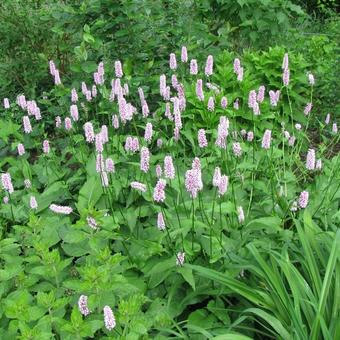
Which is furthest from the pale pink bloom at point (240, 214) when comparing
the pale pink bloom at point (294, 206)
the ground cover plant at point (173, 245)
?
the pale pink bloom at point (294, 206)

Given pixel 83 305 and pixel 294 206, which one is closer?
pixel 83 305

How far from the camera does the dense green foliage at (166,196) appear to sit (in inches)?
92.0

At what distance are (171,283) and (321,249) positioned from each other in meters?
0.75

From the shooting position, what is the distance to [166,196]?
310cm

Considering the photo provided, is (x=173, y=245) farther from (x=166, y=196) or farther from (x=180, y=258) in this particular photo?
(x=166, y=196)

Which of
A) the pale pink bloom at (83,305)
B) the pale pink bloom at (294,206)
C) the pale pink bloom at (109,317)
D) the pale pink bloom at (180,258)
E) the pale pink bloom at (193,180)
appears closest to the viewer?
the pale pink bloom at (109,317)

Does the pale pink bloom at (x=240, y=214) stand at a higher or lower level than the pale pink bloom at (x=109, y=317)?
lower

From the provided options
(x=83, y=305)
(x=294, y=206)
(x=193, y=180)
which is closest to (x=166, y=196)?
(x=294, y=206)

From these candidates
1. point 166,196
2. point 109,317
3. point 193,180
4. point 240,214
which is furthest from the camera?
point 166,196

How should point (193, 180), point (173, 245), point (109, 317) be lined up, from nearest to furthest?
point (109, 317) → point (193, 180) → point (173, 245)

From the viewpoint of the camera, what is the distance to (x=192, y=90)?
4016 millimetres

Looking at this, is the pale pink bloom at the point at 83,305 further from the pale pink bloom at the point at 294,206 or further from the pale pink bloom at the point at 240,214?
the pale pink bloom at the point at 294,206

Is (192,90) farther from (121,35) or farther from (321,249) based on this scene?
(321,249)

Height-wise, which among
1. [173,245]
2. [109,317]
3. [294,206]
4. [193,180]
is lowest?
[173,245]
